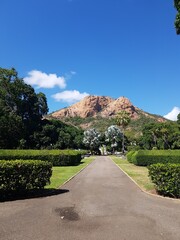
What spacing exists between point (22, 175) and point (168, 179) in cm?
634

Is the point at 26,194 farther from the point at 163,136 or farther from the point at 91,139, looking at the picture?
the point at 91,139

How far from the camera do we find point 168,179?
12.1m

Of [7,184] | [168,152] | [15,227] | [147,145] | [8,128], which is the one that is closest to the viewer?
[15,227]

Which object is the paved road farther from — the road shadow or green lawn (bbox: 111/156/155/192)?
green lawn (bbox: 111/156/155/192)

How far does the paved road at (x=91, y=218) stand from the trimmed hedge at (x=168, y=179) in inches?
27.3

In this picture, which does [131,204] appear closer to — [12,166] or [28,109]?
[12,166]

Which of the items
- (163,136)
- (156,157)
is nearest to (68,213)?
(156,157)

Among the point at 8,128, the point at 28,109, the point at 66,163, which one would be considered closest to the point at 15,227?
the point at 66,163

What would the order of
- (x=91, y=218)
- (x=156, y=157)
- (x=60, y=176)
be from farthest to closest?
(x=156, y=157) → (x=60, y=176) → (x=91, y=218)

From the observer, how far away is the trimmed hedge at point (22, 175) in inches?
459

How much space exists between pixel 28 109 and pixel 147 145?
119 ft

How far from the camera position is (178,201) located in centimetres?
1116

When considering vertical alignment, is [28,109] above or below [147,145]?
above

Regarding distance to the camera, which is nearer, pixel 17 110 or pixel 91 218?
pixel 91 218
